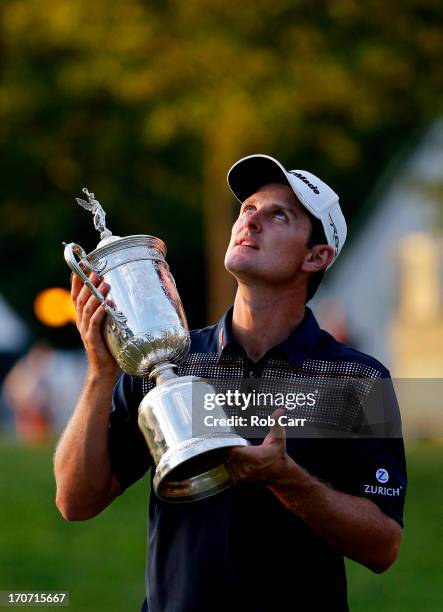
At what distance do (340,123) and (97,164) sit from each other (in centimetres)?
626

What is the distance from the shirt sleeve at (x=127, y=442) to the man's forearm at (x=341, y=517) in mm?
538

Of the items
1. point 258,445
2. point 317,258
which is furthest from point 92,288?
point 317,258

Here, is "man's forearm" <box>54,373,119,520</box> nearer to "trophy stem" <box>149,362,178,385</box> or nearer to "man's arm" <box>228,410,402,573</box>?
"trophy stem" <box>149,362,178,385</box>

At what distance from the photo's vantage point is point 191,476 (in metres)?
4.04

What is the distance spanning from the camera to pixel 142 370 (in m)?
4.22

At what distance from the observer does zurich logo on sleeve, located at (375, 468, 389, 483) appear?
165 inches

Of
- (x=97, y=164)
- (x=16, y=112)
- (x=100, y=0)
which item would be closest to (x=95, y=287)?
(x=100, y=0)

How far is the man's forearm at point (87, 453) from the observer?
4262mm

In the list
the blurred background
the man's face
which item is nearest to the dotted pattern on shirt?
the man's face

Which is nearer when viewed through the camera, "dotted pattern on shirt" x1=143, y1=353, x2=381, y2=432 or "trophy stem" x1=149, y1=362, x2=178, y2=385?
"trophy stem" x1=149, y1=362, x2=178, y2=385

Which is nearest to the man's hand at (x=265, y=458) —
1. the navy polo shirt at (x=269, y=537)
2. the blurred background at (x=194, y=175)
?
the navy polo shirt at (x=269, y=537)

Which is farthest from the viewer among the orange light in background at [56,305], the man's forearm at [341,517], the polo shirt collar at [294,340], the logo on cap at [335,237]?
the orange light in background at [56,305]

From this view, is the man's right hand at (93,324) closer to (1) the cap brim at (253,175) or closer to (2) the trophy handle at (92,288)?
(2) the trophy handle at (92,288)

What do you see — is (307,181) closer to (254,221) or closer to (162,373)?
(254,221)
